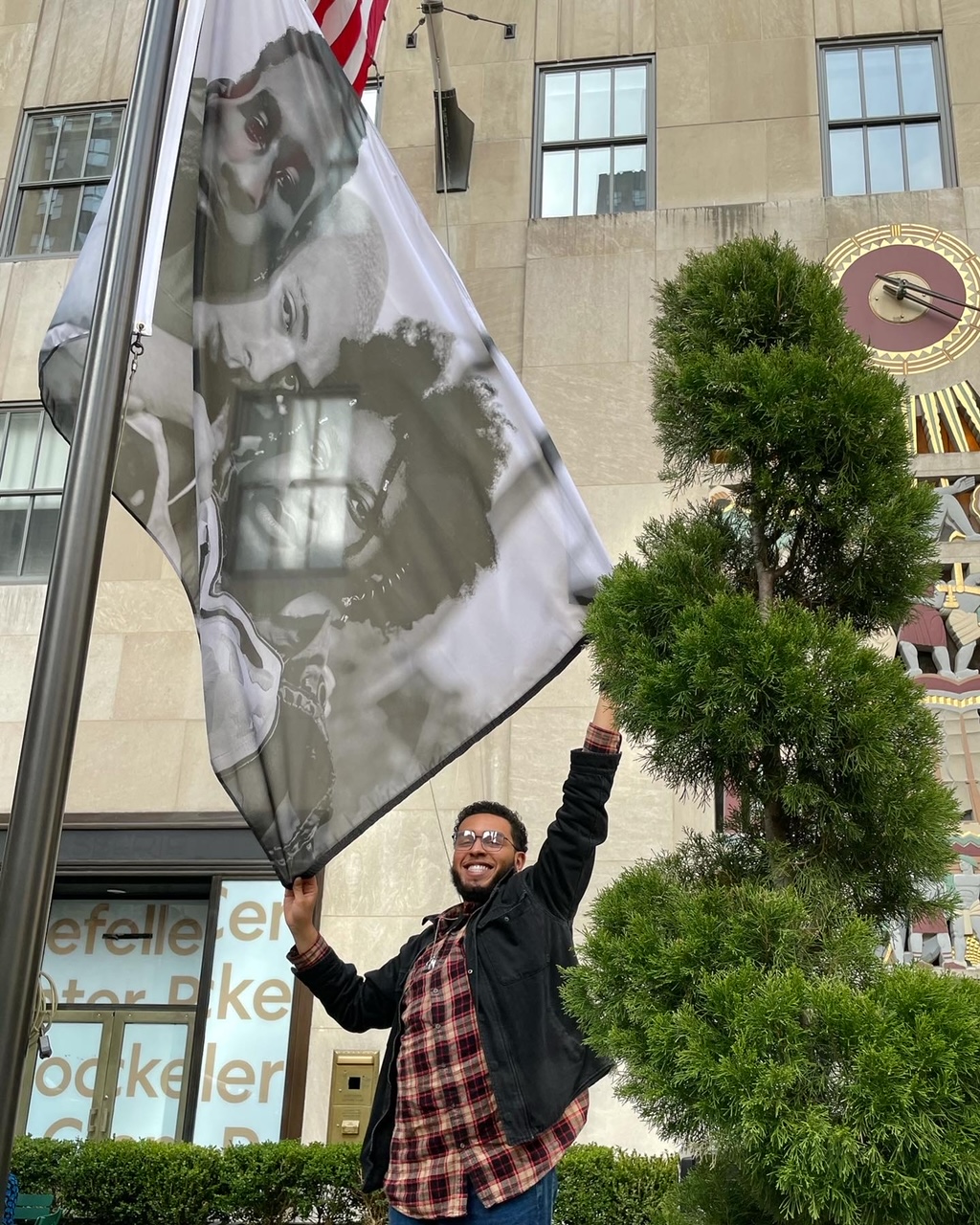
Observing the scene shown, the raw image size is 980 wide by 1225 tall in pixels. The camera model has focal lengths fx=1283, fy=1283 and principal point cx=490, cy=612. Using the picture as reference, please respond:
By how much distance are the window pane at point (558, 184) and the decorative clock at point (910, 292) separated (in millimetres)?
2577

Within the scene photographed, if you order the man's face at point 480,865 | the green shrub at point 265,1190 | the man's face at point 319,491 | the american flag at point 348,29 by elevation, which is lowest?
the green shrub at point 265,1190

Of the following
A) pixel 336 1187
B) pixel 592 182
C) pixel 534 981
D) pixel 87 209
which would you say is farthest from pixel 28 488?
pixel 534 981

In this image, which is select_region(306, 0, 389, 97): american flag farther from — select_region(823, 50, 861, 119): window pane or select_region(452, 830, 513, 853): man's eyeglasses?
select_region(823, 50, 861, 119): window pane

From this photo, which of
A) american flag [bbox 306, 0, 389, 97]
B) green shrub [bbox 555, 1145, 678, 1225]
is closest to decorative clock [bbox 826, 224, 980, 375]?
american flag [bbox 306, 0, 389, 97]

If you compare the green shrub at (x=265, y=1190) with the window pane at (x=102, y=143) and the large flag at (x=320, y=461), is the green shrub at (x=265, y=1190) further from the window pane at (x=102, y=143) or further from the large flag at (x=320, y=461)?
the window pane at (x=102, y=143)

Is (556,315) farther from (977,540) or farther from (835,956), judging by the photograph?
(835,956)

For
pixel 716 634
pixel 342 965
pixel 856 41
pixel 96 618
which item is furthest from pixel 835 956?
pixel 856 41

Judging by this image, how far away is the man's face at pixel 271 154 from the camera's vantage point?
4648 mm

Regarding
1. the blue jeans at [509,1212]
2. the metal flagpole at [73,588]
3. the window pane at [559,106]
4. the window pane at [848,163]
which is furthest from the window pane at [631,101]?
the blue jeans at [509,1212]

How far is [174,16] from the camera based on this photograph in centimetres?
441

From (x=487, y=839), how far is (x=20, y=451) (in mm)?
9303

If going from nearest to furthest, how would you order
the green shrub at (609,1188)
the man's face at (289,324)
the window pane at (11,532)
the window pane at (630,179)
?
the man's face at (289,324)
the green shrub at (609,1188)
the window pane at (11,532)
the window pane at (630,179)

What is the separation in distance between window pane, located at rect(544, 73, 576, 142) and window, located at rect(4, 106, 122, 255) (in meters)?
4.40

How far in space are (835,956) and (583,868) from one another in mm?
1184
